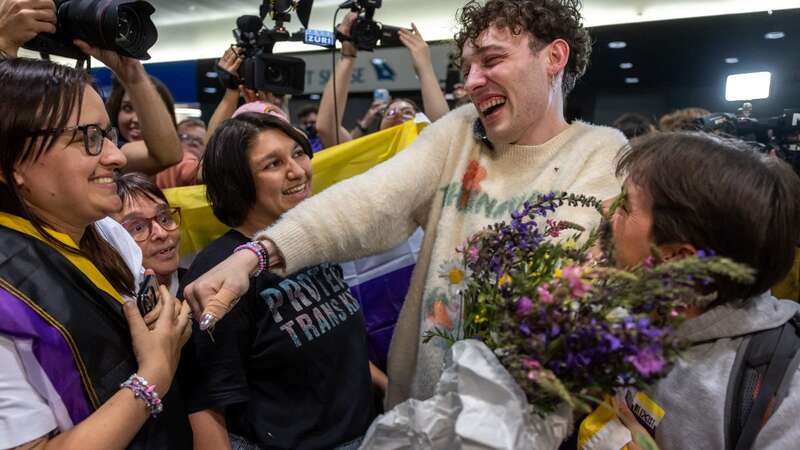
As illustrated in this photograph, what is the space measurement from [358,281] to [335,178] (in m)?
0.41

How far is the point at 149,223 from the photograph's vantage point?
5.68 ft

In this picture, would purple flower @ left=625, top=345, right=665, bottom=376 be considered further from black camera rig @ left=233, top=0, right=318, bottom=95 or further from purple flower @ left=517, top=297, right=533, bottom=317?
black camera rig @ left=233, top=0, right=318, bottom=95

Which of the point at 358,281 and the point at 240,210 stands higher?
the point at 240,210

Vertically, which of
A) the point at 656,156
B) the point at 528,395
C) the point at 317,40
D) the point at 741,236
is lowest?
the point at 528,395

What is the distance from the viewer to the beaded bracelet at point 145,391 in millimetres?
988

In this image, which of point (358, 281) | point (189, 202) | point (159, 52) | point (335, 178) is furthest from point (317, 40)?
point (159, 52)

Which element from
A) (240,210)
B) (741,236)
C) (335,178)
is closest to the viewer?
(741,236)

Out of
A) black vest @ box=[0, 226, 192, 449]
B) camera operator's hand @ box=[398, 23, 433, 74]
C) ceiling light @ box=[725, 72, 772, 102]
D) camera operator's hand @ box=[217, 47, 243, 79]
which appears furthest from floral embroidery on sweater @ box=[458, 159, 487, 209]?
ceiling light @ box=[725, 72, 772, 102]

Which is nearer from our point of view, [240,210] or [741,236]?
[741,236]

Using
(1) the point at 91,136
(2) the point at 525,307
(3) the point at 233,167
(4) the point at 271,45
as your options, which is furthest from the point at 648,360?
(4) the point at 271,45

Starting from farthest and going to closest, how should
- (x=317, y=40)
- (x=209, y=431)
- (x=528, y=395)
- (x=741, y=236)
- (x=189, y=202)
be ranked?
(x=317, y=40), (x=189, y=202), (x=209, y=431), (x=741, y=236), (x=528, y=395)

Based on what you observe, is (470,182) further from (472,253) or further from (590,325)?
(590,325)

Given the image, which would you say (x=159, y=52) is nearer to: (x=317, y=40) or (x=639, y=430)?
(x=317, y=40)

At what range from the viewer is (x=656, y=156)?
3.25 ft
